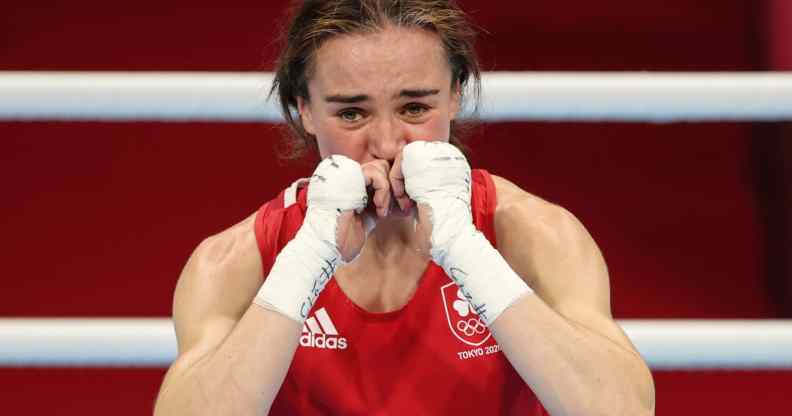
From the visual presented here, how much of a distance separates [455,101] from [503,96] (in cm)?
14

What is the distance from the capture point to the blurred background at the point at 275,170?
2621 mm

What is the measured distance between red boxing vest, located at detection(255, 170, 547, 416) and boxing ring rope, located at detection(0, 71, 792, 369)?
295 millimetres

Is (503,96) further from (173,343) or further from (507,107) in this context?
(173,343)

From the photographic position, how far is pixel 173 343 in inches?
66.6

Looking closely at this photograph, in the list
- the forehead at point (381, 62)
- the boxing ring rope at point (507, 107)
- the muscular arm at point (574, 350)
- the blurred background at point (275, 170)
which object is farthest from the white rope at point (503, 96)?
the blurred background at point (275, 170)

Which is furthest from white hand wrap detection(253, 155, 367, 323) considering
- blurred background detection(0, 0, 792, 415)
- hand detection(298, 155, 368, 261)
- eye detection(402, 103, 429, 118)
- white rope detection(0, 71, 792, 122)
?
blurred background detection(0, 0, 792, 415)

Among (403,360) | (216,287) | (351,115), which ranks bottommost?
(403,360)

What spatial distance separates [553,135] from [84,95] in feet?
4.65

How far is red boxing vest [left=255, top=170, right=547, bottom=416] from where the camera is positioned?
147 cm

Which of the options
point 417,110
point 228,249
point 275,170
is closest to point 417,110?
point 417,110

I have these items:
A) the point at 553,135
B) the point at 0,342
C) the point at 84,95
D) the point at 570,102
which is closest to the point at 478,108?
the point at 570,102

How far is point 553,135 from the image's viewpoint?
8.97ft

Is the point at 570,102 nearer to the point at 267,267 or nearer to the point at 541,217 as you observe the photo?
the point at 541,217

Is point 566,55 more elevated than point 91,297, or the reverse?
Result: point 566,55
